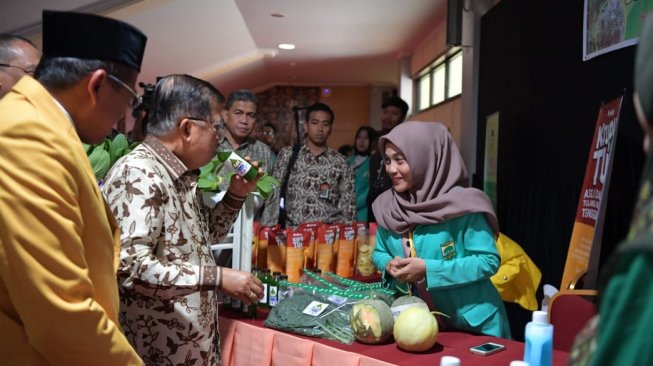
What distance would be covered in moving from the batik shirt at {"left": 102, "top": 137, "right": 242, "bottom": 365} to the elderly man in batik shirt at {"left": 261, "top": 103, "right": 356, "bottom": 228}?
203 cm

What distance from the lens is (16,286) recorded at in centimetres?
106

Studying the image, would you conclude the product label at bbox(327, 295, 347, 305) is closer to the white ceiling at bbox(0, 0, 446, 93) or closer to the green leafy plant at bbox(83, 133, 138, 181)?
the green leafy plant at bbox(83, 133, 138, 181)

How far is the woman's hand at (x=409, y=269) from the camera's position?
2033mm

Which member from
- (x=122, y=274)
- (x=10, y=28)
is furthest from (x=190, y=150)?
(x=10, y=28)

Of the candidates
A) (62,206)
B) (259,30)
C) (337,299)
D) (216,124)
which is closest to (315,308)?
(337,299)

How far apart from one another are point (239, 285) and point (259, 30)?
20.8 feet

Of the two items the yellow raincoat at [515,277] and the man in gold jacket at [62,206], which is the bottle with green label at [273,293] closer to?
the man in gold jacket at [62,206]

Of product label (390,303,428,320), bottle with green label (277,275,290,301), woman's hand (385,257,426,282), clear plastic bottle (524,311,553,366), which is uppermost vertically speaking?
woman's hand (385,257,426,282)

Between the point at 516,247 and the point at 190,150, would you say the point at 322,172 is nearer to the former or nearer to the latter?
the point at 516,247

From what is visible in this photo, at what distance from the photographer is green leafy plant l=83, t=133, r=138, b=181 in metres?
2.31

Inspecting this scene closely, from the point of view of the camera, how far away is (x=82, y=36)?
1230 millimetres

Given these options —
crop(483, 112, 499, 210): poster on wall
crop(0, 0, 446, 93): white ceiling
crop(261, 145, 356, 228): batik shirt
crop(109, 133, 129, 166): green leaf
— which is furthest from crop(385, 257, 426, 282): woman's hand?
crop(0, 0, 446, 93): white ceiling

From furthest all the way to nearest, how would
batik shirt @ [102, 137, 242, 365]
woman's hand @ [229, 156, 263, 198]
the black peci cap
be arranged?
woman's hand @ [229, 156, 263, 198]
batik shirt @ [102, 137, 242, 365]
the black peci cap

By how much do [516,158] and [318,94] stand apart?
9.38m
